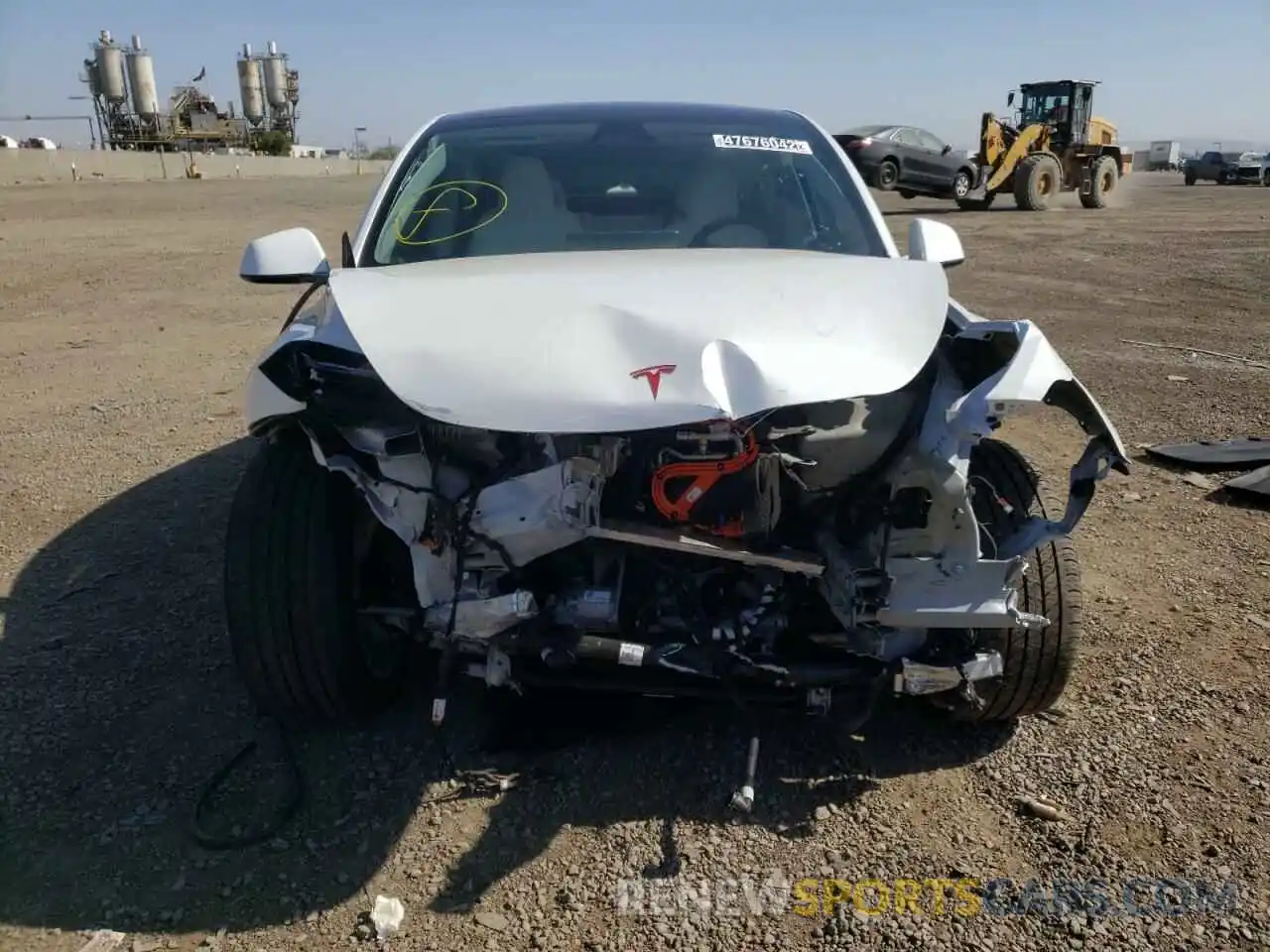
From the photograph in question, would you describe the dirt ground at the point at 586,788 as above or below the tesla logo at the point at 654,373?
below

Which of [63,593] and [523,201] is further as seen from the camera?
[63,593]

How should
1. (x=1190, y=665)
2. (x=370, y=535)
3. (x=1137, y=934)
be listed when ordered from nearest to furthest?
(x=1137, y=934) < (x=370, y=535) < (x=1190, y=665)

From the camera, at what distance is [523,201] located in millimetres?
3379

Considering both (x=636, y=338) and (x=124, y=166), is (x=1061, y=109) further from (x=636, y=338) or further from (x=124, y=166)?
(x=124, y=166)

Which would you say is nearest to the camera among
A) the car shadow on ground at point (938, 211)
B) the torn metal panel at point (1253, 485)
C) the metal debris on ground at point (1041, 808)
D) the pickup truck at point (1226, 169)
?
the metal debris on ground at point (1041, 808)

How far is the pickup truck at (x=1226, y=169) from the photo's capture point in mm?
37719

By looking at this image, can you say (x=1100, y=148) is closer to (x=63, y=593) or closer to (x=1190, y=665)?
(x=1190, y=665)

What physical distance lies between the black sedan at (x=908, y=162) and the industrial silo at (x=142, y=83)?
4592cm

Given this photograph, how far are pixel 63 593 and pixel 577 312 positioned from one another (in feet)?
8.64

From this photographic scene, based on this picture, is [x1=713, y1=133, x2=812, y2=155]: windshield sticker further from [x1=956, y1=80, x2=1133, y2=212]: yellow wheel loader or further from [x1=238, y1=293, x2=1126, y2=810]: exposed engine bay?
[x1=956, y1=80, x2=1133, y2=212]: yellow wheel loader

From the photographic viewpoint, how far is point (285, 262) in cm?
289

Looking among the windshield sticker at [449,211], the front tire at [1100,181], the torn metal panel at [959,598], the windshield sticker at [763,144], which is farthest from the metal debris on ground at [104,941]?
the front tire at [1100,181]

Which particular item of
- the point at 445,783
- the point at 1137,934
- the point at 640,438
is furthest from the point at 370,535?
the point at 1137,934

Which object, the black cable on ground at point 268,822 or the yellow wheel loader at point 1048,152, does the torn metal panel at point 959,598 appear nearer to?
the black cable on ground at point 268,822
